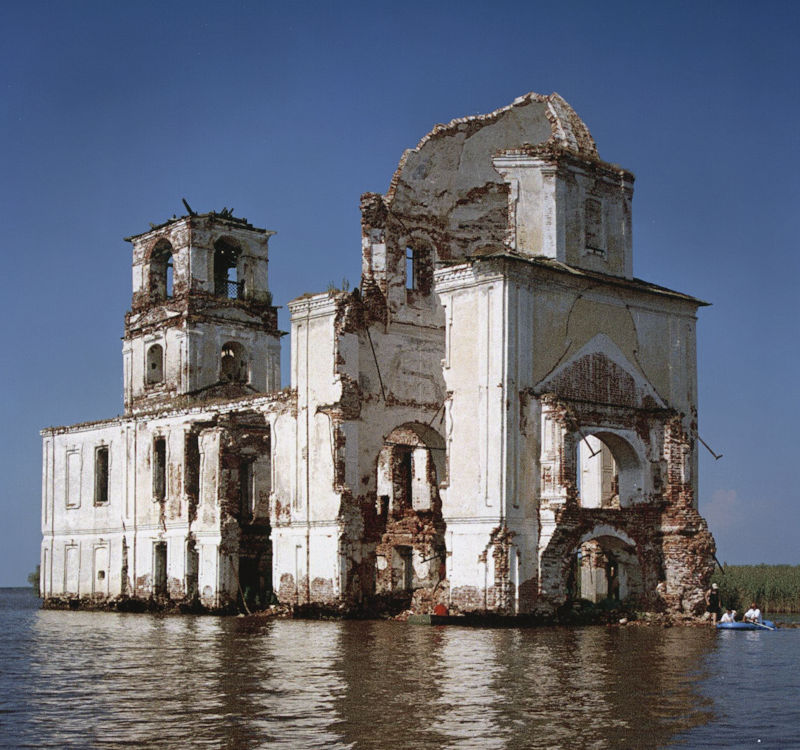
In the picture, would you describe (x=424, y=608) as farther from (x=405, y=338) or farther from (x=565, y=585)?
(x=405, y=338)

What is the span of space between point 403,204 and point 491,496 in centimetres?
903

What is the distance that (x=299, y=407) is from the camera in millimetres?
28797

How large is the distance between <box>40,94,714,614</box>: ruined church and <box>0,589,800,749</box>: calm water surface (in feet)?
9.22

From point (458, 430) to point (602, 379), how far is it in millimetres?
3354

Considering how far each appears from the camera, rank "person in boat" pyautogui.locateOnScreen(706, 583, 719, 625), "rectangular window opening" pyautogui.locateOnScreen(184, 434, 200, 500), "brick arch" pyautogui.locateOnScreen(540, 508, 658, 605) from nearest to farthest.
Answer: "brick arch" pyautogui.locateOnScreen(540, 508, 658, 605) < "person in boat" pyautogui.locateOnScreen(706, 583, 719, 625) < "rectangular window opening" pyautogui.locateOnScreen(184, 434, 200, 500)

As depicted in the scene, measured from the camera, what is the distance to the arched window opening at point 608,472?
2630 cm

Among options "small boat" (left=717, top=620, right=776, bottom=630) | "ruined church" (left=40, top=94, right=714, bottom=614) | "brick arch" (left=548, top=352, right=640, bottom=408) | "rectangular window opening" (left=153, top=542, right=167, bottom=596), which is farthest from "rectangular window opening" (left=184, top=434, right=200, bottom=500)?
"small boat" (left=717, top=620, right=776, bottom=630)

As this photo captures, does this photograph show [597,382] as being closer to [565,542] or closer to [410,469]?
[565,542]

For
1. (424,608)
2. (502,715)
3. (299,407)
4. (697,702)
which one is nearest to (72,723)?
(502,715)

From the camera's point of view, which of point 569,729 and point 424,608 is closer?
point 569,729

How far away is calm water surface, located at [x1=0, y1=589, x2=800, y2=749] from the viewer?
36.4ft

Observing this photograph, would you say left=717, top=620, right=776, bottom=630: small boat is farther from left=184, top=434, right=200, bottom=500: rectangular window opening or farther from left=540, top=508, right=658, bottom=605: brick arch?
left=184, top=434, right=200, bottom=500: rectangular window opening

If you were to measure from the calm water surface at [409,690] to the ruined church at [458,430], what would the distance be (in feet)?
9.22

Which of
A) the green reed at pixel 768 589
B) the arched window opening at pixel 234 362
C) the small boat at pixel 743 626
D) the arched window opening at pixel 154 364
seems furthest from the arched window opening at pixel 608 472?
the arched window opening at pixel 154 364
